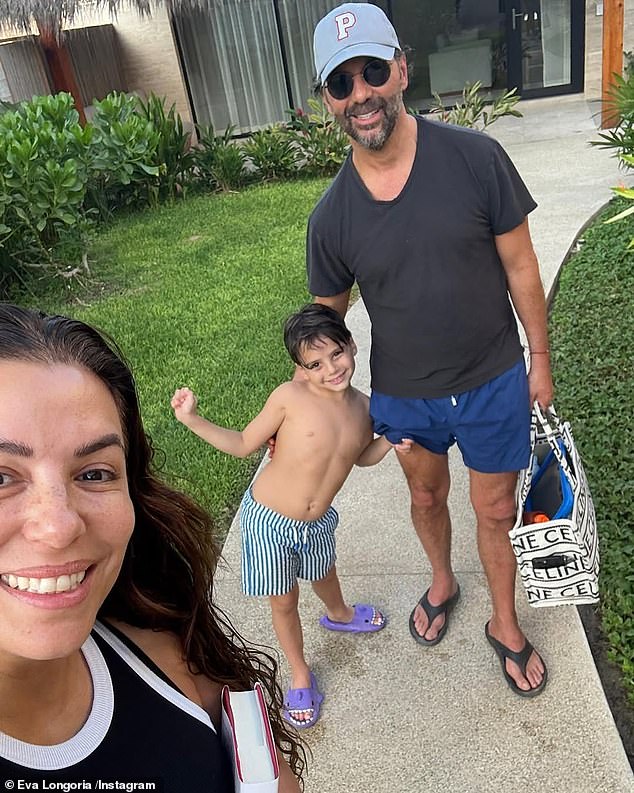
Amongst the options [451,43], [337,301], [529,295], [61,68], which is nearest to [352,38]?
[337,301]

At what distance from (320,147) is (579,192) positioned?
385 cm

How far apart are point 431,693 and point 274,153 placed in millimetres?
9016

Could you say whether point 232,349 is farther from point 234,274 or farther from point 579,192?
point 579,192

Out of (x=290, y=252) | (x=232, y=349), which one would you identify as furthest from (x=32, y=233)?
(x=232, y=349)

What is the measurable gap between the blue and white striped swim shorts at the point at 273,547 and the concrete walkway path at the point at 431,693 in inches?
20.9

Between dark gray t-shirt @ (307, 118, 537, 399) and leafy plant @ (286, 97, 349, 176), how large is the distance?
313 inches

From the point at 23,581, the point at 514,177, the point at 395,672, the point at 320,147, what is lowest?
the point at 395,672

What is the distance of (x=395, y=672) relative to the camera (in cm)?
251

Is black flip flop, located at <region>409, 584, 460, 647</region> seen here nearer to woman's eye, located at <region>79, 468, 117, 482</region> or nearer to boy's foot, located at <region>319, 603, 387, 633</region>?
boy's foot, located at <region>319, 603, 387, 633</region>

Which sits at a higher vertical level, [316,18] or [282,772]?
[316,18]

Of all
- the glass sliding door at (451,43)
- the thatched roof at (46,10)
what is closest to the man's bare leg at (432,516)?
the thatched roof at (46,10)

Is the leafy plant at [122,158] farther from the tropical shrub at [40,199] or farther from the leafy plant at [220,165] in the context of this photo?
the tropical shrub at [40,199]

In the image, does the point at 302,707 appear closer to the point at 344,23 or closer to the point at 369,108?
the point at 369,108

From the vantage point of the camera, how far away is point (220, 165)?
10.2m
